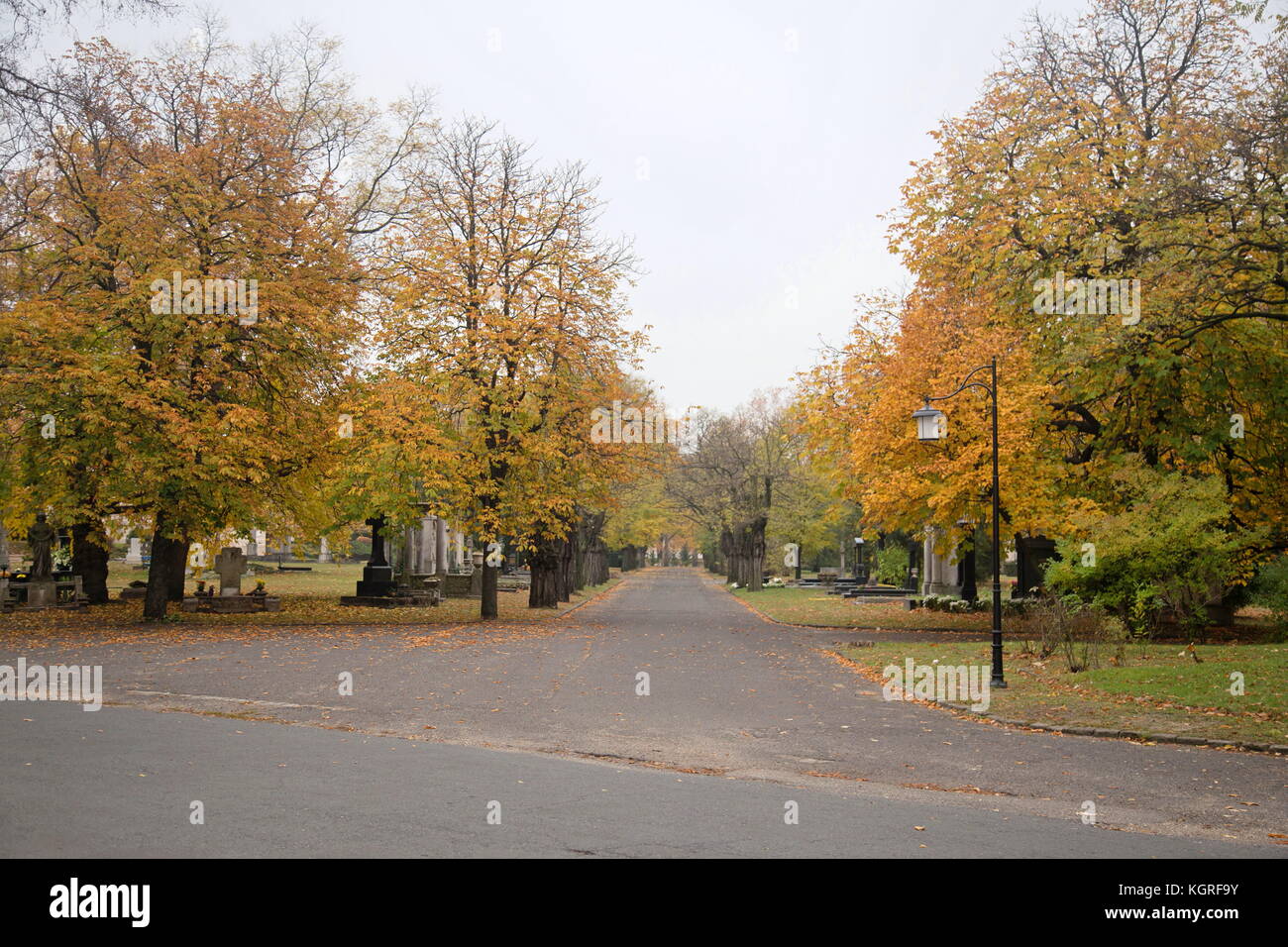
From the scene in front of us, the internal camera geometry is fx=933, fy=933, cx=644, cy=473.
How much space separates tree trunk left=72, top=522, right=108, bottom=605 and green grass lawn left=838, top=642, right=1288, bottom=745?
2634 centimetres

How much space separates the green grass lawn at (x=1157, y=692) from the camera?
1166 cm

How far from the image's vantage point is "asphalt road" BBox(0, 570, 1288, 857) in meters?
6.62

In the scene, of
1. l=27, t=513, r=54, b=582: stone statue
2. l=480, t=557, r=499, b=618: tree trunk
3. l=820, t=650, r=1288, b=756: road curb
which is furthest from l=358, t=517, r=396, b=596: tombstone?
l=820, t=650, r=1288, b=756: road curb

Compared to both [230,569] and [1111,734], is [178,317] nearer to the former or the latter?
[230,569]

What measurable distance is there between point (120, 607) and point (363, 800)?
27.4 meters

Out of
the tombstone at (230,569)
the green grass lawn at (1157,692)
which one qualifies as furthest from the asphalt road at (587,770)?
the tombstone at (230,569)

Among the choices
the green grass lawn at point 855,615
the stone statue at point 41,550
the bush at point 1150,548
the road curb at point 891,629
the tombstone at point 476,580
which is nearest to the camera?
the bush at point 1150,548

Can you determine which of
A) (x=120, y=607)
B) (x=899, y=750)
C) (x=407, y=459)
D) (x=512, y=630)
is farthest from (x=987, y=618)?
(x=120, y=607)

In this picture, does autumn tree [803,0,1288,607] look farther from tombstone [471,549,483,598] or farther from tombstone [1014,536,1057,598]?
tombstone [471,549,483,598]

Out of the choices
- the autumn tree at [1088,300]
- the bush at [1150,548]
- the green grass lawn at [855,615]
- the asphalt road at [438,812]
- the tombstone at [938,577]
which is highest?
the autumn tree at [1088,300]

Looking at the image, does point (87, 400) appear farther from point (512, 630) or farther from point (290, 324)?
point (512, 630)

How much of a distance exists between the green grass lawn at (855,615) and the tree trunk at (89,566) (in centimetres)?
2314

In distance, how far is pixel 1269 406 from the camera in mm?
18844

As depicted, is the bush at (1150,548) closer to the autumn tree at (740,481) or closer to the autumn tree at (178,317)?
the autumn tree at (178,317)
